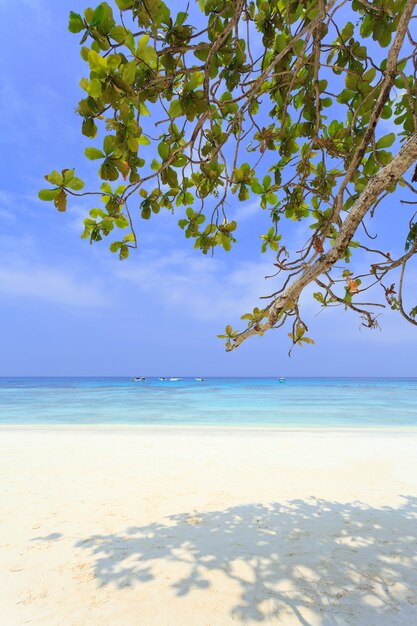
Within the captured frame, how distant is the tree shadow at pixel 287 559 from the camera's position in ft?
7.49

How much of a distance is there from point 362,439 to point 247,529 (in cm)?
655

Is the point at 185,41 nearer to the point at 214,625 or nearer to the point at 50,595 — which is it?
the point at 214,625

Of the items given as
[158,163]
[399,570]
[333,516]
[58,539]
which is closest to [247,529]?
[333,516]

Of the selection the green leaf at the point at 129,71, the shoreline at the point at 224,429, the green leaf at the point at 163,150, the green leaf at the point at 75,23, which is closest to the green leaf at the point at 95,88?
the green leaf at the point at 129,71

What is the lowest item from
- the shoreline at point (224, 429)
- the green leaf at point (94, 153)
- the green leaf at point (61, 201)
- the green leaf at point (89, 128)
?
the shoreline at point (224, 429)

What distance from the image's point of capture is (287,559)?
287 cm

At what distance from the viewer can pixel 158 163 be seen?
210 cm

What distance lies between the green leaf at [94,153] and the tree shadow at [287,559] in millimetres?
2572

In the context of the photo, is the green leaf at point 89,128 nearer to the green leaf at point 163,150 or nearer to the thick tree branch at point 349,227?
the green leaf at point 163,150

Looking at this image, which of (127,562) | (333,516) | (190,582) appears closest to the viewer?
(190,582)

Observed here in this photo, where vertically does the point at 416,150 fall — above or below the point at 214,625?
above

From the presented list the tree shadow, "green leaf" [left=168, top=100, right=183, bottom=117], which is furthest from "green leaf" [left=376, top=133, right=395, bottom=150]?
the tree shadow

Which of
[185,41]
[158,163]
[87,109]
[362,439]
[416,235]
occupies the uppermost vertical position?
[185,41]

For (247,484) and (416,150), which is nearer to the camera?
(416,150)
